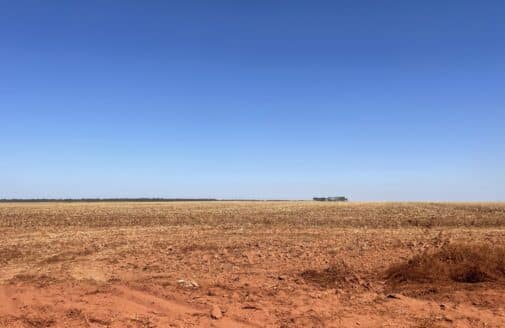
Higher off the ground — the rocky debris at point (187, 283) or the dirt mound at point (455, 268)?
the dirt mound at point (455, 268)

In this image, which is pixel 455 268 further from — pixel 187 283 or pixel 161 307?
pixel 161 307

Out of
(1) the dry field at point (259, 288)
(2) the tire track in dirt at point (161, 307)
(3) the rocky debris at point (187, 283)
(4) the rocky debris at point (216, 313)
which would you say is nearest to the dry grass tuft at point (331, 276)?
(1) the dry field at point (259, 288)

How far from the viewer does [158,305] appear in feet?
26.2

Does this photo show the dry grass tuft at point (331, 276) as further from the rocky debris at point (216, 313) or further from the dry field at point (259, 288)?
the rocky debris at point (216, 313)

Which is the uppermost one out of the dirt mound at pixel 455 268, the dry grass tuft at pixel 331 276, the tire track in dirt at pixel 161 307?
the dirt mound at pixel 455 268

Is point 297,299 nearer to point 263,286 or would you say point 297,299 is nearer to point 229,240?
point 263,286

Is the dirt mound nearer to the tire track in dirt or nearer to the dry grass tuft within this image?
the dry grass tuft

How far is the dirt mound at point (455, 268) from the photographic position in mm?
9219

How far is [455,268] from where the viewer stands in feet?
31.2

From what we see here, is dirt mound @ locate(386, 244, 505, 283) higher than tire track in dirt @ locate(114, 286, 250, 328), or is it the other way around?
dirt mound @ locate(386, 244, 505, 283)

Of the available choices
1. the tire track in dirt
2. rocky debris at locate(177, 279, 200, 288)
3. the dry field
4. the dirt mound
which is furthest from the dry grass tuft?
the tire track in dirt

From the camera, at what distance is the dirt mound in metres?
9.22

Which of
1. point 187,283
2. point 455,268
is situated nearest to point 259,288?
point 187,283

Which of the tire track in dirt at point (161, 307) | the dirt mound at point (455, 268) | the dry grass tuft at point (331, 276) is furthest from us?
the dry grass tuft at point (331, 276)
